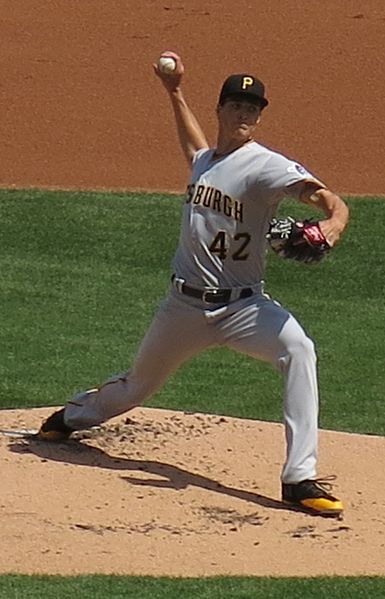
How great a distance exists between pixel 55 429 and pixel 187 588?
6.13 ft

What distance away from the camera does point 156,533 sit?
627 centimetres

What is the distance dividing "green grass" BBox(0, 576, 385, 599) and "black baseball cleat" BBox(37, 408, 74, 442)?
65.0 inches

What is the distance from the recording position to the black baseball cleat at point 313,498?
651 centimetres

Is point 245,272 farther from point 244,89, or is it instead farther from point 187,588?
point 187,588

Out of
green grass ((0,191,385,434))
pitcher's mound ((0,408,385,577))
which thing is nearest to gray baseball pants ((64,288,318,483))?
pitcher's mound ((0,408,385,577))

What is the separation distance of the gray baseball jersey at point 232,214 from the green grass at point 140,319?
4.78 ft

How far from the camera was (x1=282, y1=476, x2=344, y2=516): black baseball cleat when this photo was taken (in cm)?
651

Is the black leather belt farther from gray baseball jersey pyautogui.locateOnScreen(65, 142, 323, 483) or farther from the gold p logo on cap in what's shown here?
the gold p logo on cap

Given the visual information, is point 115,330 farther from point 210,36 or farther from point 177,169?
point 210,36

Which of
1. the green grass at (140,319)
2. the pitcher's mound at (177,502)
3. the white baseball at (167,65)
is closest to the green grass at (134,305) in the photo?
the green grass at (140,319)

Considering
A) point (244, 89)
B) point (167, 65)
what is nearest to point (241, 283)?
point (244, 89)

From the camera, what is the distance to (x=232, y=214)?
21.3ft

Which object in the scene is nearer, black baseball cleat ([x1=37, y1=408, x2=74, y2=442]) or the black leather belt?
the black leather belt

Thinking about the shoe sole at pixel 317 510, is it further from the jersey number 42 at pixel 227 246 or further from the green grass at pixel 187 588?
the jersey number 42 at pixel 227 246
